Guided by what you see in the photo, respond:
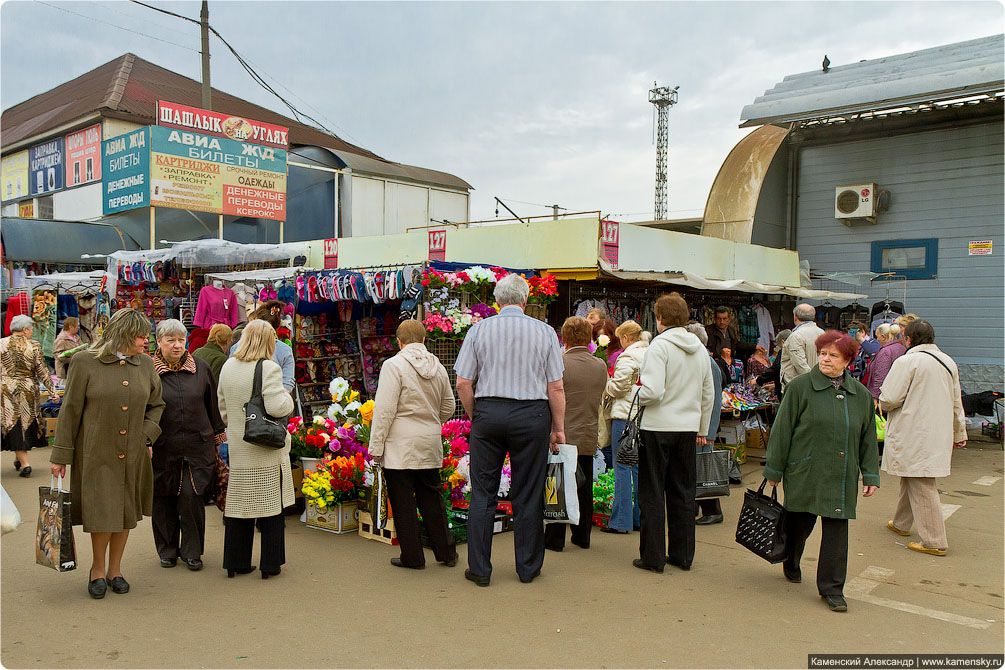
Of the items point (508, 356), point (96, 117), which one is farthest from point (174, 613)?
point (96, 117)

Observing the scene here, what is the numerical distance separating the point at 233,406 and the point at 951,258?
1236 cm

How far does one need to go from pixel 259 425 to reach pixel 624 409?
9.07 feet

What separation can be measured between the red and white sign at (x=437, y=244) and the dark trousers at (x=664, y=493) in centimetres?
727

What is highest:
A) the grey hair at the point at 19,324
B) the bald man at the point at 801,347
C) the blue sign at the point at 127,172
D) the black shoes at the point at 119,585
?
the blue sign at the point at 127,172

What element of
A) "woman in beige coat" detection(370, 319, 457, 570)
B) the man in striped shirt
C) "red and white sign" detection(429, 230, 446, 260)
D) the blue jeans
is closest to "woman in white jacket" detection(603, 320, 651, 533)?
the blue jeans

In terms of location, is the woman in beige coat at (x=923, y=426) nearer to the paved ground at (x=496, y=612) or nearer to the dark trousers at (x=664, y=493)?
the paved ground at (x=496, y=612)

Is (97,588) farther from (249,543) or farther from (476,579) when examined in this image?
(476,579)

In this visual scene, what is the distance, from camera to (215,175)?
660 inches

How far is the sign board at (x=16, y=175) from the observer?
86.1ft

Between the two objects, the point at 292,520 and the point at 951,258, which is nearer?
the point at 292,520

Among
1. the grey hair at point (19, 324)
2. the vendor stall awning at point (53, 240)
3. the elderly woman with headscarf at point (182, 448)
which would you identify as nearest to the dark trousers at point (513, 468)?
the elderly woman with headscarf at point (182, 448)

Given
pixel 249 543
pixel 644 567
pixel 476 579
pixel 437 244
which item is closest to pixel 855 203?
pixel 437 244

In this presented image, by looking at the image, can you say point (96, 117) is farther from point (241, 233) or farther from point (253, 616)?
point (253, 616)

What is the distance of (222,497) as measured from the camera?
18.0 ft
